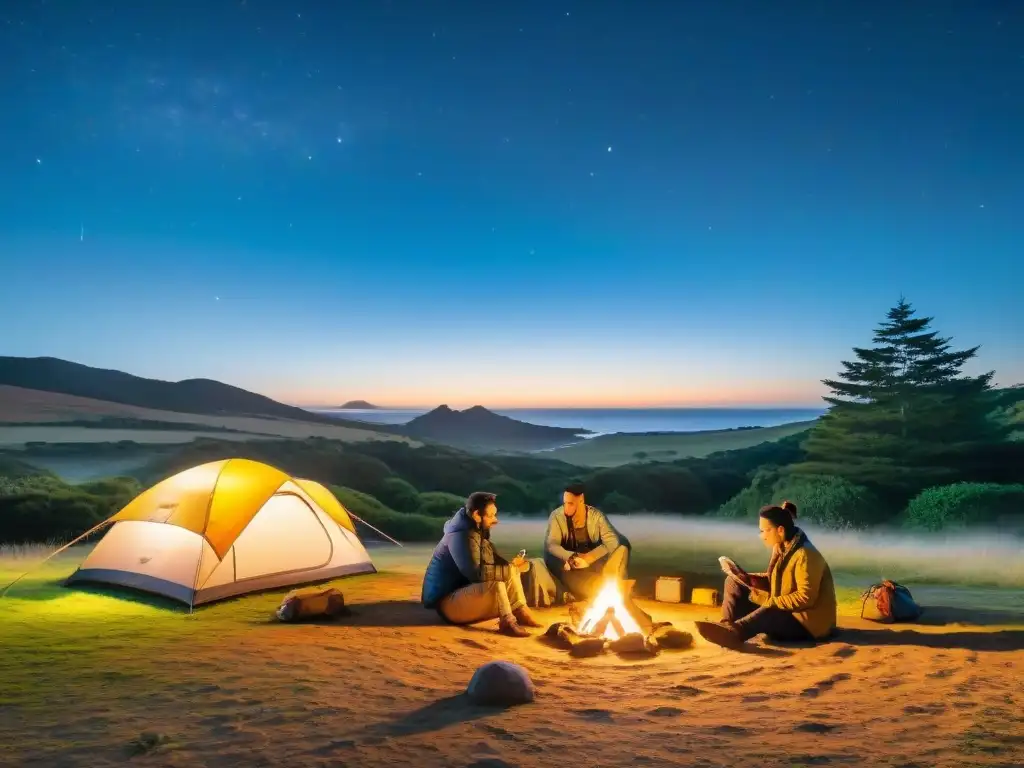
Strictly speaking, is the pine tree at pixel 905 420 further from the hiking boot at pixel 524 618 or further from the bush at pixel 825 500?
the hiking boot at pixel 524 618

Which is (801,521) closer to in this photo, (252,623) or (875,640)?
(875,640)

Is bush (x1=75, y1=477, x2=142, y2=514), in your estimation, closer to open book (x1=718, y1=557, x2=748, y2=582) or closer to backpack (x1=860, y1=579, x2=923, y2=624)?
open book (x1=718, y1=557, x2=748, y2=582)

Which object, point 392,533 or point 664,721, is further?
point 392,533

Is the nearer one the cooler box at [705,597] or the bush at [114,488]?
the cooler box at [705,597]

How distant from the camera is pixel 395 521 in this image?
25.0m

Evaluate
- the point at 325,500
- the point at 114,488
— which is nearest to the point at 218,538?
the point at 325,500

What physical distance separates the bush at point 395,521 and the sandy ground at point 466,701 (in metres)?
15.4

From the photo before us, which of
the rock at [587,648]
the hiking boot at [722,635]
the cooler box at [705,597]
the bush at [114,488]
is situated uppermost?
the hiking boot at [722,635]

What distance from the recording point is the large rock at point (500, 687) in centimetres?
558

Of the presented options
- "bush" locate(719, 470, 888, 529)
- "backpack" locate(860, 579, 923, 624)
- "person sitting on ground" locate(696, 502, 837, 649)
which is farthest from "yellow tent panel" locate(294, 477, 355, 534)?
"bush" locate(719, 470, 888, 529)

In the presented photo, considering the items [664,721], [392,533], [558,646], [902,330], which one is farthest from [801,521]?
[664,721]

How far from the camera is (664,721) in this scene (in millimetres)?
5293

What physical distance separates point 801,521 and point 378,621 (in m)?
20.8

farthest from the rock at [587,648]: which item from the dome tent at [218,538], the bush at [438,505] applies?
the bush at [438,505]
